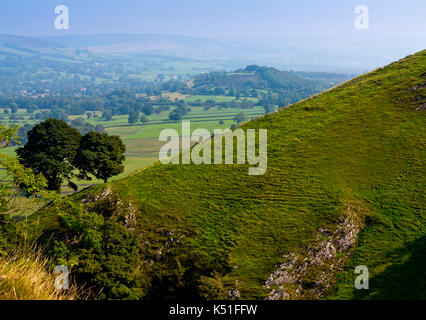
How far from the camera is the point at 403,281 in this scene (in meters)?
27.0

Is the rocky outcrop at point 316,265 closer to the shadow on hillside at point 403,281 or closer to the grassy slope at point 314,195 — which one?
the grassy slope at point 314,195

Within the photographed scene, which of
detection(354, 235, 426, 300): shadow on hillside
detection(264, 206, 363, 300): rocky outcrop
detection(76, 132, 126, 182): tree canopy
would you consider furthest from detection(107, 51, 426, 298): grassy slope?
detection(76, 132, 126, 182): tree canopy

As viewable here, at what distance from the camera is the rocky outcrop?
2806 centimetres

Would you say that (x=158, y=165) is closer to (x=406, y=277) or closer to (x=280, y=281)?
(x=280, y=281)

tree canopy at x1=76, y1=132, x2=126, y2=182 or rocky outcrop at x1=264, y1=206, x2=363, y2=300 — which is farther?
tree canopy at x1=76, y1=132, x2=126, y2=182

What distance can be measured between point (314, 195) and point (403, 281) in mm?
11745

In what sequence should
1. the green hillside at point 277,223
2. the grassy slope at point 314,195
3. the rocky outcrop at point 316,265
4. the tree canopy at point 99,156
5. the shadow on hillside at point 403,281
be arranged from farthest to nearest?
the tree canopy at point 99,156
the grassy slope at point 314,195
the green hillside at point 277,223
the rocky outcrop at point 316,265
the shadow on hillside at point 403,281

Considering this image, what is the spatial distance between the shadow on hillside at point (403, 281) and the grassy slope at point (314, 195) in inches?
2.9

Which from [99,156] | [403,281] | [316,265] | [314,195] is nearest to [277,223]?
[316,265]

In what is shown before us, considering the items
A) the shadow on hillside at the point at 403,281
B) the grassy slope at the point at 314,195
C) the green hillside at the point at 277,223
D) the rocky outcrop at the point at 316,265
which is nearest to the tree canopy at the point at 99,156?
the green hillside at the point at 277,223

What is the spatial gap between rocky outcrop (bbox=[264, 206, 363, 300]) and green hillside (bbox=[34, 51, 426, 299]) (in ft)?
0.30

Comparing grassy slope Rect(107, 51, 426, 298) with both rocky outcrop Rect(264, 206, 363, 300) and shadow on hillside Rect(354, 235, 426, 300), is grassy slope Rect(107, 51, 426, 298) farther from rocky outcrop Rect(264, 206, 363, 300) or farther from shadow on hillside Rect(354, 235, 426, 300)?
rocky outcrop Rect(264, 206, 363, 300)

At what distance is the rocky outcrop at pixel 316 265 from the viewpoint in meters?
28.1
